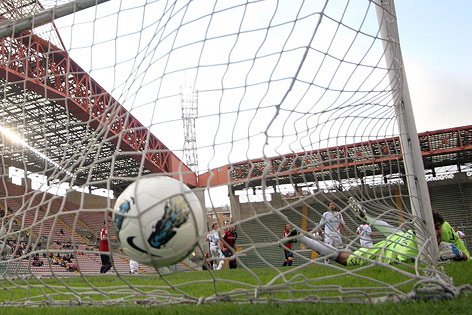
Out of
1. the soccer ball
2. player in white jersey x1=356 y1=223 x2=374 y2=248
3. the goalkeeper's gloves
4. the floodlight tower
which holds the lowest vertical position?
the goalkeeper's gloves

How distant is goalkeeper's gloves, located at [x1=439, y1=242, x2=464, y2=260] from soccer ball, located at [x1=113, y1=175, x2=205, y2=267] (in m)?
3.28

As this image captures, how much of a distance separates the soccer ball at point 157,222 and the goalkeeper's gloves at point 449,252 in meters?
3.28

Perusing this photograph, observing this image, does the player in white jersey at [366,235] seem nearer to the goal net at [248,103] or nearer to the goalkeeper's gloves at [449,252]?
the goal net at [248,103]

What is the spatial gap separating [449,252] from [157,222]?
3571 millimetres

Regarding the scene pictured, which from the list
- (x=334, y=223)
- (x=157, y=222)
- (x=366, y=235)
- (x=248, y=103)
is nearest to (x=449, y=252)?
(x=366, y=235)

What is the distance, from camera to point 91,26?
402 centimetres

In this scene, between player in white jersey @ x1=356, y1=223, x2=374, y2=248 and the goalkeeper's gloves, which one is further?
the goalkeeper's gloves

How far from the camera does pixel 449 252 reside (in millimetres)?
4188

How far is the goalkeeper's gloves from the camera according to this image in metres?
4.18

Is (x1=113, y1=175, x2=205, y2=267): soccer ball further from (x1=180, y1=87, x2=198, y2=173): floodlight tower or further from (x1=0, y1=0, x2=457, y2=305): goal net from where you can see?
(x1=180, y1=87, x2=198, y2=173): floodlight tower

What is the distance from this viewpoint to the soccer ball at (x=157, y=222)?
5.97ft

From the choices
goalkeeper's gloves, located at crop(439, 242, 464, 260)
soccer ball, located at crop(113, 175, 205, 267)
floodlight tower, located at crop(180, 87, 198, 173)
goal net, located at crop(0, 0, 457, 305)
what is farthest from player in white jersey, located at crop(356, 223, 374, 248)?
floodlight tower, located at crop(180, 87, 198, 173)

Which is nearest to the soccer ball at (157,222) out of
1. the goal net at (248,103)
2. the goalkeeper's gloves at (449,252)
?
the goal net at (248,103)

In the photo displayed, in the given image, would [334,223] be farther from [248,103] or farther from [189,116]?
[189,116]
